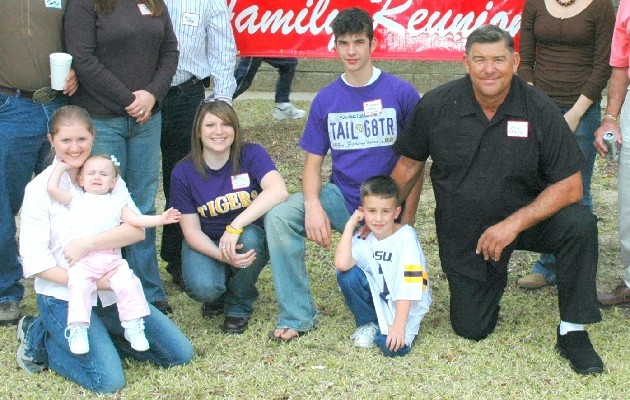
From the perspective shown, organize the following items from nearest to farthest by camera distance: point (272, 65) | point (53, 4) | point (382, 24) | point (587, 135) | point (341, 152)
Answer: point (53, 4), point (341, 152), point (587, 135), point (382, 24), point (272, 65)

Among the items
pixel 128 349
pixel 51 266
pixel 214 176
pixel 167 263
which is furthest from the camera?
pixel 167 263

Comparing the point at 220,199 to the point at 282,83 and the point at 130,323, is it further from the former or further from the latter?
the point at 282,83

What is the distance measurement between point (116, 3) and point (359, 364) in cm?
202

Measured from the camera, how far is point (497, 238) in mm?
4340

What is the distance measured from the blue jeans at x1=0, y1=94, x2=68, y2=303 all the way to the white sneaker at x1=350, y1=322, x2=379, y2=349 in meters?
1.69

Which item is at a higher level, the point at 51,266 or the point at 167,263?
the point at 51,266

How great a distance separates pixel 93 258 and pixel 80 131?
0.55 meters

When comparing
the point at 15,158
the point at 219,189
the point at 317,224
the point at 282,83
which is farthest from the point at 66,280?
the point at 282,83

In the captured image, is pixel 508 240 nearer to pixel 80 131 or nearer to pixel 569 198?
pixel 569 198

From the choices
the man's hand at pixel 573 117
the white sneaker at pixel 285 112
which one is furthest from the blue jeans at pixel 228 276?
the white sneaker at pixel 285 112

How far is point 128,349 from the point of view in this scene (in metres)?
4.39

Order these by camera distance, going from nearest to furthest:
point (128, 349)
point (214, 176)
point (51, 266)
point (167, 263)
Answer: point (51, 266), point (128, 349), point (214, 176), point (167, 263)

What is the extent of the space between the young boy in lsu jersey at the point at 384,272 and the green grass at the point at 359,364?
0.37 ft

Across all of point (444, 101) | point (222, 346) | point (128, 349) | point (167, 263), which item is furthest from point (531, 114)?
point (167, 263)
